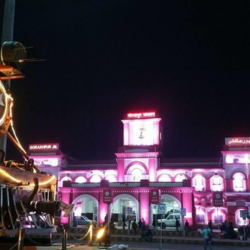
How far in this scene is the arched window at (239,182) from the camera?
39.2 metres

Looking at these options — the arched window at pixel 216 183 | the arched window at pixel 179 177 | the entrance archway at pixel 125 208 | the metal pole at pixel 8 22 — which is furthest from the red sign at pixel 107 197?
the metal pole at pixel 8 22

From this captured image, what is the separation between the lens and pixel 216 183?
40.8m

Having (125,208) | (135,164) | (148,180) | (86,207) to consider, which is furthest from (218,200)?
(86,207)

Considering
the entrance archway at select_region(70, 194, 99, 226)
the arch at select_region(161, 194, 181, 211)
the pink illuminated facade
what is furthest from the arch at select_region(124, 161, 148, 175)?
the entrance archway at select_region(70, 194, 99, 226)

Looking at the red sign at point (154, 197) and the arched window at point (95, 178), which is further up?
the arched window at point (95, 178)

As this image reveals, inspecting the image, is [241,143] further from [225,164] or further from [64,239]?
[64,239]

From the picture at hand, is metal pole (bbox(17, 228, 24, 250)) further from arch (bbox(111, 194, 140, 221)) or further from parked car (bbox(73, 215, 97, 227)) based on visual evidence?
arch (bbox(111, 194, 140, 221))

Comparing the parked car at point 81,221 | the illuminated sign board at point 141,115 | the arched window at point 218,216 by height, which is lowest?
the parked car at point 81,221

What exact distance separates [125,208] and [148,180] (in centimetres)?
392

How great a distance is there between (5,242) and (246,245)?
21146 millimetres

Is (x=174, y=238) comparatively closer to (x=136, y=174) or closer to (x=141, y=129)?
(x=136, y=174)

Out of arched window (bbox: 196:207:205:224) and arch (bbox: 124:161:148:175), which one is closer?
arched window (bbox: 196:207:205:224)

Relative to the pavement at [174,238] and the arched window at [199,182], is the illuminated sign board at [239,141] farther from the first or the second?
the pavement at [174,238]

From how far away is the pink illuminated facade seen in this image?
121ft
